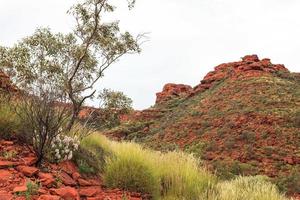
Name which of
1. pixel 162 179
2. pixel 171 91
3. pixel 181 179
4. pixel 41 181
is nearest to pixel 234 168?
pixel 162 179

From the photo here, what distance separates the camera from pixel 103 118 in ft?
48.6

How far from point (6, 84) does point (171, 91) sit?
4144cm

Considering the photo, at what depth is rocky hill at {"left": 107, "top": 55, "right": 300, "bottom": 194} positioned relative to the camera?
2270 centimetres

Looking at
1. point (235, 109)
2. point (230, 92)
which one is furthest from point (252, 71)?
point (235, 109)

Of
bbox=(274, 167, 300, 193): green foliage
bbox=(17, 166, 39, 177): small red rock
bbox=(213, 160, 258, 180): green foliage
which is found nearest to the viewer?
bbox=(17, 166, 39, 177): small red rock

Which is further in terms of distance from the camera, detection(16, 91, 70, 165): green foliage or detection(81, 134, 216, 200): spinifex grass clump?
detection(81, 134, 216, 200): spinifex grass clump

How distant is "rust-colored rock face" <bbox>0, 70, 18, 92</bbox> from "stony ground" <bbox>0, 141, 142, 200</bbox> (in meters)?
4.08

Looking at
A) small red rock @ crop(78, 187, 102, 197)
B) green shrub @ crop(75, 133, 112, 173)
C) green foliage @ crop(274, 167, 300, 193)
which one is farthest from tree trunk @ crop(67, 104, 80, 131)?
green foliage @ crop(274, 167, 300, 193)

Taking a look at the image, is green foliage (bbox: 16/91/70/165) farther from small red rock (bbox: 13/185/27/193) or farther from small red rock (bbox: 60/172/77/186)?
small red rock (bbox: 13/185/27/193)

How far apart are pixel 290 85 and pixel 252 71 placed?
18.3ft

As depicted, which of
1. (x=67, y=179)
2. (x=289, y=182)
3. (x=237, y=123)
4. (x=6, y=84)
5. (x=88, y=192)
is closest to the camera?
(x=88, y=192)

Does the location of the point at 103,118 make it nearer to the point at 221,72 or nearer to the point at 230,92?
the point at 230,92

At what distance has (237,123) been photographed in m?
29.9

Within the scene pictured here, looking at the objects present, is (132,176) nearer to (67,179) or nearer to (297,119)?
(67,179)
